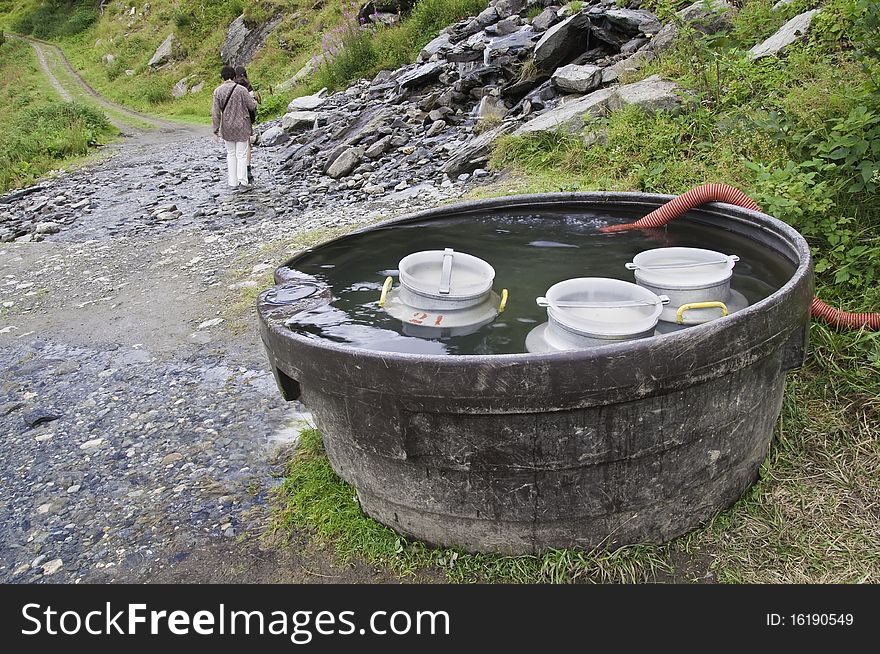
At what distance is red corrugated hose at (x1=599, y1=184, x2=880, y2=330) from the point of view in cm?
307

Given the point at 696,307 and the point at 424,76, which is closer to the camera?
the point at 696,307

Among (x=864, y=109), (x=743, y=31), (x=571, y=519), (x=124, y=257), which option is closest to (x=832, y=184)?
(x=864, y=109)

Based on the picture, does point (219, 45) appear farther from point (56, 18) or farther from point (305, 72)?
point (56, 18)

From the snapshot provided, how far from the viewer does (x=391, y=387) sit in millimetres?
2018

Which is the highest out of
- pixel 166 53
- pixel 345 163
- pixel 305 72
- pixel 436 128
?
pixel 166 53

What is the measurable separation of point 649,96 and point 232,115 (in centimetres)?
577

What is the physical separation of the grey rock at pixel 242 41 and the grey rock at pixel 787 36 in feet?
63.6

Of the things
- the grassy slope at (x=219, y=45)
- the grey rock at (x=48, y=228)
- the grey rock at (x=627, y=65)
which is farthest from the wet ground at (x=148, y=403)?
the grassy slope at (x=219, y=45)

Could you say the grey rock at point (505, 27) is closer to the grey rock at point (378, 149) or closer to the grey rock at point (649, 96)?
the grey rock at point (378, 149)

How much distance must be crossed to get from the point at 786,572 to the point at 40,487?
127 inches

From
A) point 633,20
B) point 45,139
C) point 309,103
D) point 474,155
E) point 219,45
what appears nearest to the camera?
point 474,155

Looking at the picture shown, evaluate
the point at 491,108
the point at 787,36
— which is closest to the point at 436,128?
the point at 491,108

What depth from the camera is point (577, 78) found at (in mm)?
8211

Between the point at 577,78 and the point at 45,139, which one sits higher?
the point at 577,78
